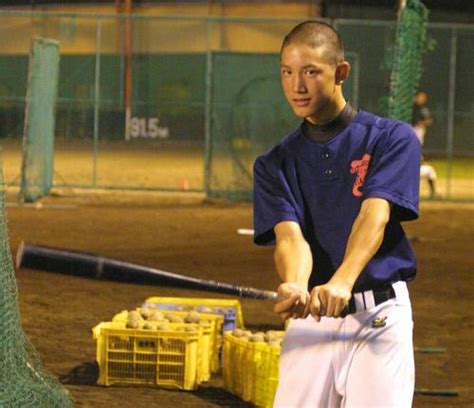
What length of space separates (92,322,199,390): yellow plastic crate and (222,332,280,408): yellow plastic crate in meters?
0.27

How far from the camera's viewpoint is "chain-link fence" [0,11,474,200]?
21484 mm

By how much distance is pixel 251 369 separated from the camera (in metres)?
8.08

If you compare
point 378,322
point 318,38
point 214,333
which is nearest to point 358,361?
point 378,322

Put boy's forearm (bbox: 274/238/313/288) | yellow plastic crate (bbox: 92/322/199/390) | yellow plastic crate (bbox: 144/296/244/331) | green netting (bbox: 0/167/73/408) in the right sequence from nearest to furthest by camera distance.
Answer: boy's forearm (bbox: 274/238/313/288) < green netting (bbox: 0/167/73/408) < yellow plastic crate (bbox: 92/322/199/390) < yellow plastic crate (bbox: 144/296/244/331)

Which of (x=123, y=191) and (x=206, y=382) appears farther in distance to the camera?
(x=123, y=191)

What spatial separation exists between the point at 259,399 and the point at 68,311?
143 inches

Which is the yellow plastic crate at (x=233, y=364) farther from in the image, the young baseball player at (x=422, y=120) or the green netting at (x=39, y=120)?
the young baseball player at (x=422, y=120)

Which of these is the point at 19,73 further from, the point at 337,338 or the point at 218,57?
the point at 337,338

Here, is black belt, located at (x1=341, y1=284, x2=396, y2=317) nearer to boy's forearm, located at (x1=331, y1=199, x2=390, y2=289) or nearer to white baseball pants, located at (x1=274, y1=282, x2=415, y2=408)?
white baseball pants, located at (x1=274, y1=282, x2=415, y2=408)

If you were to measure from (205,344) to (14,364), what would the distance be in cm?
207


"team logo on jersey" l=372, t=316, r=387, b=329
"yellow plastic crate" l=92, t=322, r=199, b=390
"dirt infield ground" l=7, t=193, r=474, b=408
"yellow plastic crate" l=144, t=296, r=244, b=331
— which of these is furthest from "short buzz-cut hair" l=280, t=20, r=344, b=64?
"yellow plastic crate" l=144, t=296, r=244, b=331

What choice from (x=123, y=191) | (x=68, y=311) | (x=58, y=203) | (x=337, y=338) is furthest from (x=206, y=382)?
(x=123, y=191)

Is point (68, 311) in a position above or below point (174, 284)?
below

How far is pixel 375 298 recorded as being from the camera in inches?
179
